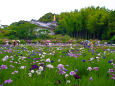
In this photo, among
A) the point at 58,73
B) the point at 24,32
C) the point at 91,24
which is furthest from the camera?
the point at 91,24

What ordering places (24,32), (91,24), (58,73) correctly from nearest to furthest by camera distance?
1. (58,73)
2. (24,32)
3. (91,24)

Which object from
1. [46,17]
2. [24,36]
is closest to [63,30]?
[24,36]

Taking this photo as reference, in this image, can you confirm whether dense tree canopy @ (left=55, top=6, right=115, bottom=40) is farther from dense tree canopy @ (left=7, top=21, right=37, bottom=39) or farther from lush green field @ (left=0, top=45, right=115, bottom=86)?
lush green field @ (left=0, top=45, right=115, bottom=86)

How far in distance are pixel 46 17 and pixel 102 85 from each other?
68617 mm

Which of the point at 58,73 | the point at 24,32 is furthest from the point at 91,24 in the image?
the point at 58,73

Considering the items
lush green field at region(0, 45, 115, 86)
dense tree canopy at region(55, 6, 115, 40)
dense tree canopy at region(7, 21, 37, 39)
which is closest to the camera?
lush green field at region(0, 45, 115, 86)

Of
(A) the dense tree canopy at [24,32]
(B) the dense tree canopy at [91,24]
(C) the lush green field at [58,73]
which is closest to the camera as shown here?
(C) the lush green field at [58,73]

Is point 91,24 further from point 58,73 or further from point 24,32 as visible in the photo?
point 58,73

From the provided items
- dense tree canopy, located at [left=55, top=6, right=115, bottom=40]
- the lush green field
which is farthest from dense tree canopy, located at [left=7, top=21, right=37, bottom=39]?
the lush green field

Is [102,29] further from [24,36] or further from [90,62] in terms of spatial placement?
[90,62]

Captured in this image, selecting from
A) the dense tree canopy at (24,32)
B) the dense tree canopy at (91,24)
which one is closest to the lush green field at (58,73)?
the dense tree canopy at (91,24)

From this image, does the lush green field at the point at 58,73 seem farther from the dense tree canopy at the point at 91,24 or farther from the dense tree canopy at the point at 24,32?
the dense tree canopy at the point at 24,32

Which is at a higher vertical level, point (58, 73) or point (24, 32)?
point (58, 73)

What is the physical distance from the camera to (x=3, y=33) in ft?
101
